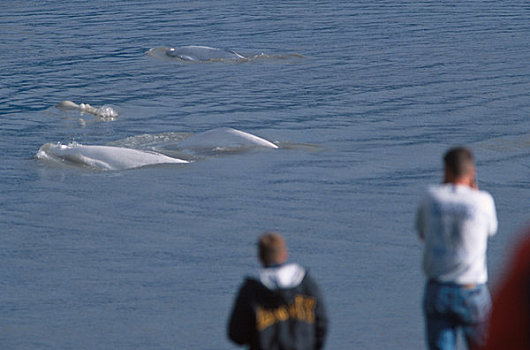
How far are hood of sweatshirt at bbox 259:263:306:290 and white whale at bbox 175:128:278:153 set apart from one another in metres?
12.4

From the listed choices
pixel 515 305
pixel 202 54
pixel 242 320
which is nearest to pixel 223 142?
pixel 202 54

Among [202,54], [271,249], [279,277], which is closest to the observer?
[271,249]

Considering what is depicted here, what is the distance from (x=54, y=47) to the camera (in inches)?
1318

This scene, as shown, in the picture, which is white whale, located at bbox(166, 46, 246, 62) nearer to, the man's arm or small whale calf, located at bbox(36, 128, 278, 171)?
small whale calf, located at bbox(36, 128, 278, 171)

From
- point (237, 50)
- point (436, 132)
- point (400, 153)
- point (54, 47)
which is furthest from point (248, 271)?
point (54, 47)

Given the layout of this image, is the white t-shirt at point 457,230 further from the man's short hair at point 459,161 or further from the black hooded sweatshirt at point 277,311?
the black hooded sweatshirt at point 277,311

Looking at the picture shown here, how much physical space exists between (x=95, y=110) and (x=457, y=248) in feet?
56.6

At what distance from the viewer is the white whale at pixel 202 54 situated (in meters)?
30.0

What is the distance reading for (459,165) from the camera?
21.3 feet

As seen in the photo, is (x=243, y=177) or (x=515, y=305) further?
(x=243, y=177)

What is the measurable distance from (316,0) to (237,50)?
47.4 ft

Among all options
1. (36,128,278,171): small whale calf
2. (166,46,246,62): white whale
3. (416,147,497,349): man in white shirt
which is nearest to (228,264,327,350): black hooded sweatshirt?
(416,147,497,349): man in white shirt

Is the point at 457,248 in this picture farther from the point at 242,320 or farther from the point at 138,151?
the point at 138,151

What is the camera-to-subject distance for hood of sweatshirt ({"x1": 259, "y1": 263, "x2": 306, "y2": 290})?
585cm
